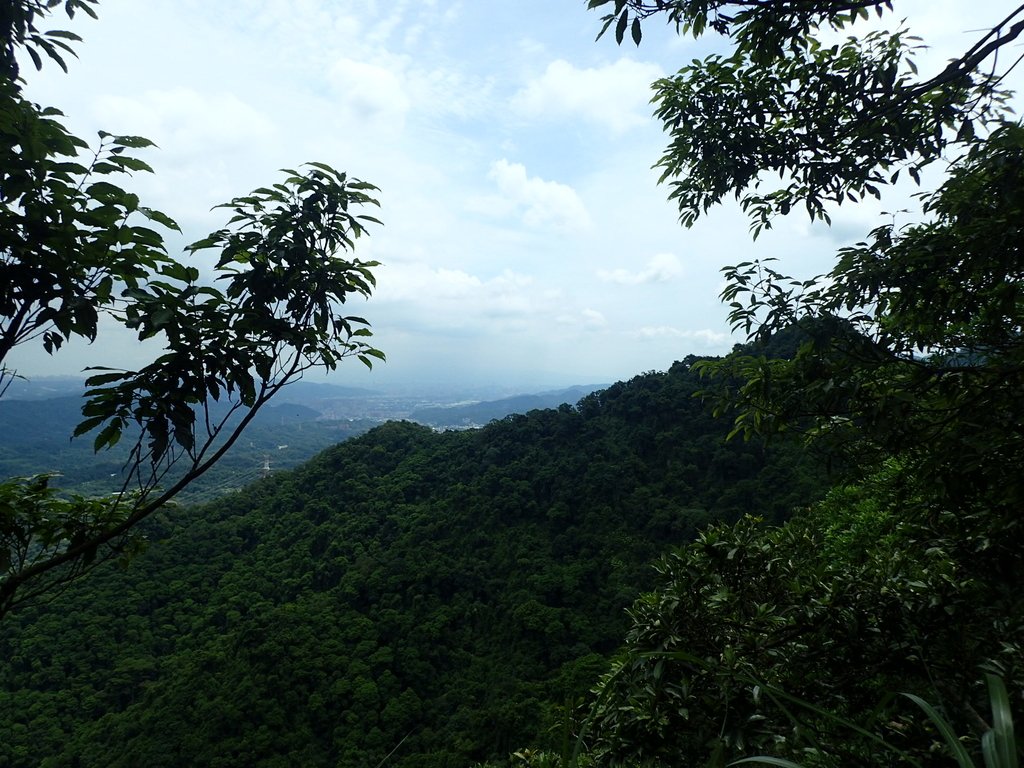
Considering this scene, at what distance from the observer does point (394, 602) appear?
23531 millimetres

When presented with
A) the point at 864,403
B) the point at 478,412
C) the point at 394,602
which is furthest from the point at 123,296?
the point at 478,412

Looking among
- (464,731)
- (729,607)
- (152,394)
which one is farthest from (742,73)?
(464,731)

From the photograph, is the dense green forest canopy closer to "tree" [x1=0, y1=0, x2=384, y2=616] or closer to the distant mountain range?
"tree" [x1=0, y1=0, x2=384, y2=616]

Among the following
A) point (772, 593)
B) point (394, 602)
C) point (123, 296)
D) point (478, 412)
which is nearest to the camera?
point (123, 296)

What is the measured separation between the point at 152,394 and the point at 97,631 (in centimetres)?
3074

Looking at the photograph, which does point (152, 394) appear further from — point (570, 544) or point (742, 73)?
point (570, 544)

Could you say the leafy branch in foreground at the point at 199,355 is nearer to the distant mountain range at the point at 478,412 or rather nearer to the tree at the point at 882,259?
the tree at the point at 882,259

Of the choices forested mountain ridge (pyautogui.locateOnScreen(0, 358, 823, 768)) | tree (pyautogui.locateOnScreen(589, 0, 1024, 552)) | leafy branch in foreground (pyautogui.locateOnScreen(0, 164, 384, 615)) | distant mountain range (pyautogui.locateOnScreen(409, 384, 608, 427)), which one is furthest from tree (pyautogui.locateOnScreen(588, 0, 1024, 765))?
distant mountain range (pyautogui.locateOnScreen(409, 384, 608, 427))

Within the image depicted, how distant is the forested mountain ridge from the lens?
56.2ft

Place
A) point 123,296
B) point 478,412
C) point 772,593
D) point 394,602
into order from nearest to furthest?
point 123,296 < point 772,593 < point 394,602 < point 478,412

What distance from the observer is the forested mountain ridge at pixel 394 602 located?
17125 millimetres

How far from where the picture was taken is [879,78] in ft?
7.91

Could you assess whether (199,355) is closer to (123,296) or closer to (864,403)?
(123,296)

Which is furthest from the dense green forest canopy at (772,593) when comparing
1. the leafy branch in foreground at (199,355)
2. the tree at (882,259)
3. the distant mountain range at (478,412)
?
the distant mountain range at (478,412)
